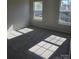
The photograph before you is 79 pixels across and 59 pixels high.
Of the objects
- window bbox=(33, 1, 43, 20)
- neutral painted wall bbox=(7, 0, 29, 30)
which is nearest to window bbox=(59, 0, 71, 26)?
window bbox=(33, 1, 43, 20)

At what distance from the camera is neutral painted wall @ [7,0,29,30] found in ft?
22.2

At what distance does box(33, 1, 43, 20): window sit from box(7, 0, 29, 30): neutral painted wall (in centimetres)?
52

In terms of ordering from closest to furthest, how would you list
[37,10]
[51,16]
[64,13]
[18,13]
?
[64,13]
[51,16]
[18,13]
[37,10]

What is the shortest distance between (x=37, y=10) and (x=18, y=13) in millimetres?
1462

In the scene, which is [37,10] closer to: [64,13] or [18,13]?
[18,13]

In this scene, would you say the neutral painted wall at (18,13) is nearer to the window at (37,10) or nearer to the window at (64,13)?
the window at (37,10)

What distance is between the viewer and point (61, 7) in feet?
21.5

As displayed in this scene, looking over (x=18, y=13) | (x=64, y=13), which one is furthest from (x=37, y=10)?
(x=64, y=13)

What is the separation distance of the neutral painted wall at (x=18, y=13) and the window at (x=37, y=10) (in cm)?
52

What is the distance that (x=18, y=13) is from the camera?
733cm

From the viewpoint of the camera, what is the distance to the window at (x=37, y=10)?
7.72 metres
